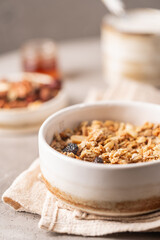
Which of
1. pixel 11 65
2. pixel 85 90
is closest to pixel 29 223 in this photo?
pixel 85 90

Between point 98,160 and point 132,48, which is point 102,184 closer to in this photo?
point 98,160

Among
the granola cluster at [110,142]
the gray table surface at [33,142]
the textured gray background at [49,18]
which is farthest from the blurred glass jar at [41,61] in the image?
the textured gray background at [49,18]

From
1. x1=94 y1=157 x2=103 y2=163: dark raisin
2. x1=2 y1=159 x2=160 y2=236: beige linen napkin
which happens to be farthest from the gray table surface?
x1=94 y1=157 x2=103 y2=163: dark raisin

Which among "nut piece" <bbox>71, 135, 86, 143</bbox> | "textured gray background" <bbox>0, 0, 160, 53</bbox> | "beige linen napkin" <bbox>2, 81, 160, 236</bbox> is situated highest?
"nut piece" <bbox>71, 135, 86, 143</bbox>

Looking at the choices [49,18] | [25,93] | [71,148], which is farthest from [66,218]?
[49,18]

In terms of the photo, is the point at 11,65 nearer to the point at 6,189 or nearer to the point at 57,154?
the point at 6,189

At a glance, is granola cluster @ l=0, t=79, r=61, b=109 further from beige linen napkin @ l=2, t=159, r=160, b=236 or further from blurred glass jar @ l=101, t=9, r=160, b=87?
beige linen napkin @ l=2, t=159, r=160, b=236

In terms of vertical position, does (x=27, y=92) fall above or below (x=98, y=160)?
below
